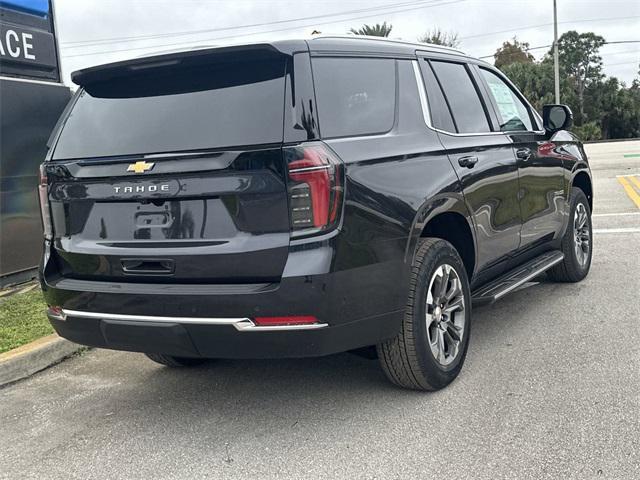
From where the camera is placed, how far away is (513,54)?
68.4 m

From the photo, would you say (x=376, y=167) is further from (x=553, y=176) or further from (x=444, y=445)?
(x=553, y=176)

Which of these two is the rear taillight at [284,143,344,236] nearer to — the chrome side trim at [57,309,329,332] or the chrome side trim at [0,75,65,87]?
the chrome side trim at [57,309,329,332]

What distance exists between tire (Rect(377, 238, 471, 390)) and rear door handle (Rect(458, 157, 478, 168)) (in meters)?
0.53

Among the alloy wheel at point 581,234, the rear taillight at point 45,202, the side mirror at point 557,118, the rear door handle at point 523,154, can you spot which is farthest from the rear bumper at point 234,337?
the alloy wheel at point 581,234

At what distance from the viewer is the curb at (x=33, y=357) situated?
455 centimetres

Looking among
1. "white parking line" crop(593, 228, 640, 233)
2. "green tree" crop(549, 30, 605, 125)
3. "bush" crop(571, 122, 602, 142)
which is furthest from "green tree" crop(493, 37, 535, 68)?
"white parking line" crop(593, 228, 640, 233)

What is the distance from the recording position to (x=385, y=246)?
3.28 m

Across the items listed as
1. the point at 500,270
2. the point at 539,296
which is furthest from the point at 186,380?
the point at 539,296

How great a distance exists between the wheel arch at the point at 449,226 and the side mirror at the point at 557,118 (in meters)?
1.97

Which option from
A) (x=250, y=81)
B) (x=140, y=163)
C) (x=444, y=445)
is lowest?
(x=444, y=445)

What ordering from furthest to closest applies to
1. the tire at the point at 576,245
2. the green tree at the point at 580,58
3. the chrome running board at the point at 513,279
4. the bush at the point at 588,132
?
the green tree at the point at 580,58 < the bush at the point at 588,132 < the tire at the point at 576,245 < the chrome running board at the point at 513,279

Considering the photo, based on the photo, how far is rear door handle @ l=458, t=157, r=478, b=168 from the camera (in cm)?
407

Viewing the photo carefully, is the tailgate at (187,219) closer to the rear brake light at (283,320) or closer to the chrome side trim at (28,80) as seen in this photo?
the rear brake light at (283,320)

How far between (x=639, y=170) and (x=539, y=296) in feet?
45.5
